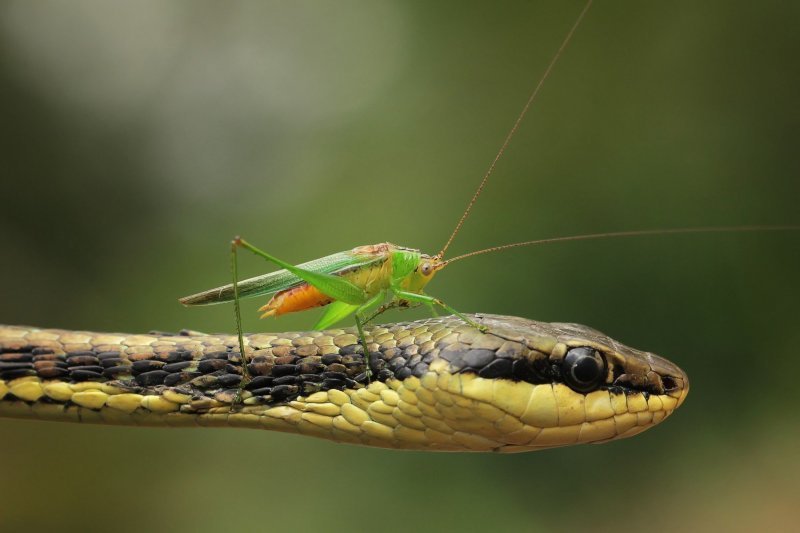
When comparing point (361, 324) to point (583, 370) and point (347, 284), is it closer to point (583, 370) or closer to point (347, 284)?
point (347, 284)

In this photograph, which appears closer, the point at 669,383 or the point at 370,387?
the point at 370,387

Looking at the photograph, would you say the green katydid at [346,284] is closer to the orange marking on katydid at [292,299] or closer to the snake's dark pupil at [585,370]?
the orange marking on katydid at [292,299]

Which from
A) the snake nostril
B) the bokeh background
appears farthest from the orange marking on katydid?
the bokeh background

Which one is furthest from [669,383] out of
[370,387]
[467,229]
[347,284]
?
[467,229]

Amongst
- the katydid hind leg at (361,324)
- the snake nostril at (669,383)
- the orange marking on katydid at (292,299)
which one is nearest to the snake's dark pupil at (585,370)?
the snake nostril at (669,383)

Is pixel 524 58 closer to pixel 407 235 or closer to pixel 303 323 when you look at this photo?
pixel 407 235

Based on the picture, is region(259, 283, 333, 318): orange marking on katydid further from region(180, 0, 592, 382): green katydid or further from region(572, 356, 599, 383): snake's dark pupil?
region(572, 356, 599, 383): snake's dark pupil
